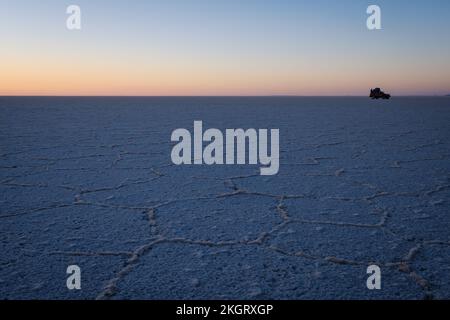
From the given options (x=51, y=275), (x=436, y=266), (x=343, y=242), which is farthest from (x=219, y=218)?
(x=436, y=266)

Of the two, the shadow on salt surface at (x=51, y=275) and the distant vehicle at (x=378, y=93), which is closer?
the shadow on salt surface at (x=51, y=275)

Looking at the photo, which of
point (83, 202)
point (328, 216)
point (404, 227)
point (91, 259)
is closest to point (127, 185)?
point (83, 202)

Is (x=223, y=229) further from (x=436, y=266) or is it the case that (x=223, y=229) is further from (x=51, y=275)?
(x=436, y=266)

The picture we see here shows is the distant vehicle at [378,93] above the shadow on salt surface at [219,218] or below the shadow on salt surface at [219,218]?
above

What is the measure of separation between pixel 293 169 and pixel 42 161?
1825 mm

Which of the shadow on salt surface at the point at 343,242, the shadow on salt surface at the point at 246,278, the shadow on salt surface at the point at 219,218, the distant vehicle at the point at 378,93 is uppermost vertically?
the distant vehicle at the point at 378,93

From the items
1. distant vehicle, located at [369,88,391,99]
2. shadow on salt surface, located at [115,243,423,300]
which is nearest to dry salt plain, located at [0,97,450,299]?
shadow on salt surface, located at [115,243,423,300]

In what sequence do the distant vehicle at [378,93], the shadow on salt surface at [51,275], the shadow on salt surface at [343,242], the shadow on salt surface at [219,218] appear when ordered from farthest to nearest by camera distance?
the distant vehicle at [378,93]
the shadow on salt surface at [219,218]
the shadow on salt surface at [343,242]
the shadow on salt surface at [51,275]

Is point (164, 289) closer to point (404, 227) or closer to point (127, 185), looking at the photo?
point (404, 227)

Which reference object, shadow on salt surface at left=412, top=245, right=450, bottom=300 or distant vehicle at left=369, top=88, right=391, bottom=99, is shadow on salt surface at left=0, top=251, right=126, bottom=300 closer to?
shadow on salt surface at left=412, top=245, right=450, bottom=300

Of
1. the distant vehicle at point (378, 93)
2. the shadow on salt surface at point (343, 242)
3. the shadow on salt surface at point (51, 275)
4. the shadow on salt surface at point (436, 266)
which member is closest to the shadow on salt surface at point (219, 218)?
the shadow on salt surface at point (343, 242)

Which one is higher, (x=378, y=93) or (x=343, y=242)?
(x=378, y=93)

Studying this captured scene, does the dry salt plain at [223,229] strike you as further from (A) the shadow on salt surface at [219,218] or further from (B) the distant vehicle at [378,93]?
(B) the distant vehicle at [378,93]

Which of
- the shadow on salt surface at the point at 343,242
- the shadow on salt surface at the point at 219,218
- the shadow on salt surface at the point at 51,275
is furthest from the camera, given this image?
the shadow on salt surface at the point at 219,218
